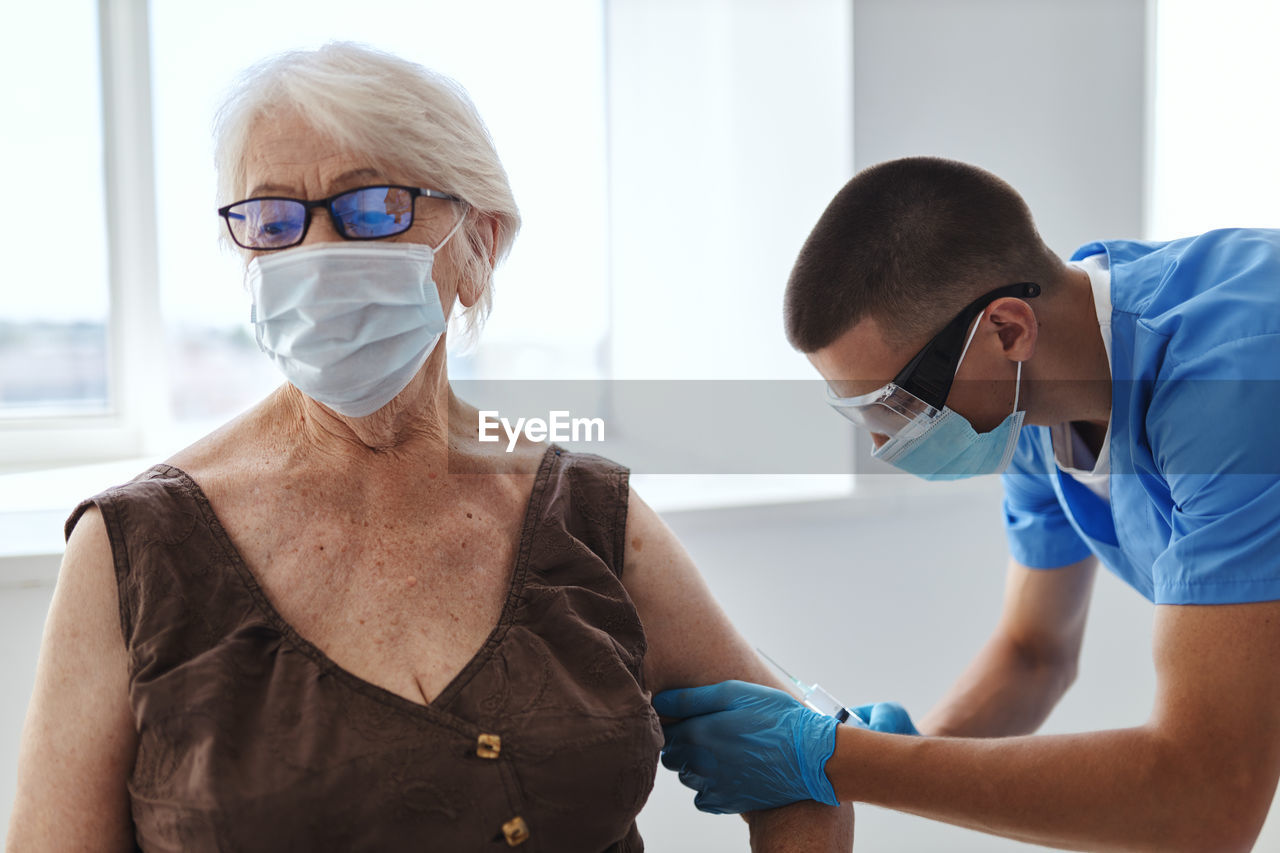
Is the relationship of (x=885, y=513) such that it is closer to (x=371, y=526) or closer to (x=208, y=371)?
(x=371, y=526)

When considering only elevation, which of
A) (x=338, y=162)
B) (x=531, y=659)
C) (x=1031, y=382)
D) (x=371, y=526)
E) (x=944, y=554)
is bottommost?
(x=944, y=554)

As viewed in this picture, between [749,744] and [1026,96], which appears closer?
[749,744]

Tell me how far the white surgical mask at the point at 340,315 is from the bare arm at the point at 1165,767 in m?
0.88

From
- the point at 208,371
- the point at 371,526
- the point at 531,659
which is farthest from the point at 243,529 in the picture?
the point at 208,371

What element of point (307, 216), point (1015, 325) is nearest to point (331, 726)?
point (307, 216)

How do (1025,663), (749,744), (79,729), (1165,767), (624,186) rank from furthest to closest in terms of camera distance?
(624,186) → (1025,663) → (749,744) → (1165,767) → (79,729)

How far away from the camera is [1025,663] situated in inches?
72.9

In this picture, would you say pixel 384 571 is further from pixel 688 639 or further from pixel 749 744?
pixel 749 744

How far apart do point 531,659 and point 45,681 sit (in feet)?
1.73

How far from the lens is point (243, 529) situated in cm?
112

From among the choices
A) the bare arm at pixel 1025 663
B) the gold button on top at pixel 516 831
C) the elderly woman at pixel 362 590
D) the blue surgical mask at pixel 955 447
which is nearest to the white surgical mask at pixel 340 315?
the elderly woman at pixel 362 590

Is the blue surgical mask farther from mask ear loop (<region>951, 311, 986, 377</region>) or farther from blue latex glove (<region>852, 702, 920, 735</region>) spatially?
blue latex glove (<region>852, 702, 920, 735</region>)

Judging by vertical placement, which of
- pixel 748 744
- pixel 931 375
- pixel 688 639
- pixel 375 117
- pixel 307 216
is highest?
pixel 375 117

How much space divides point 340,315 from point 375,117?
0.84ft
